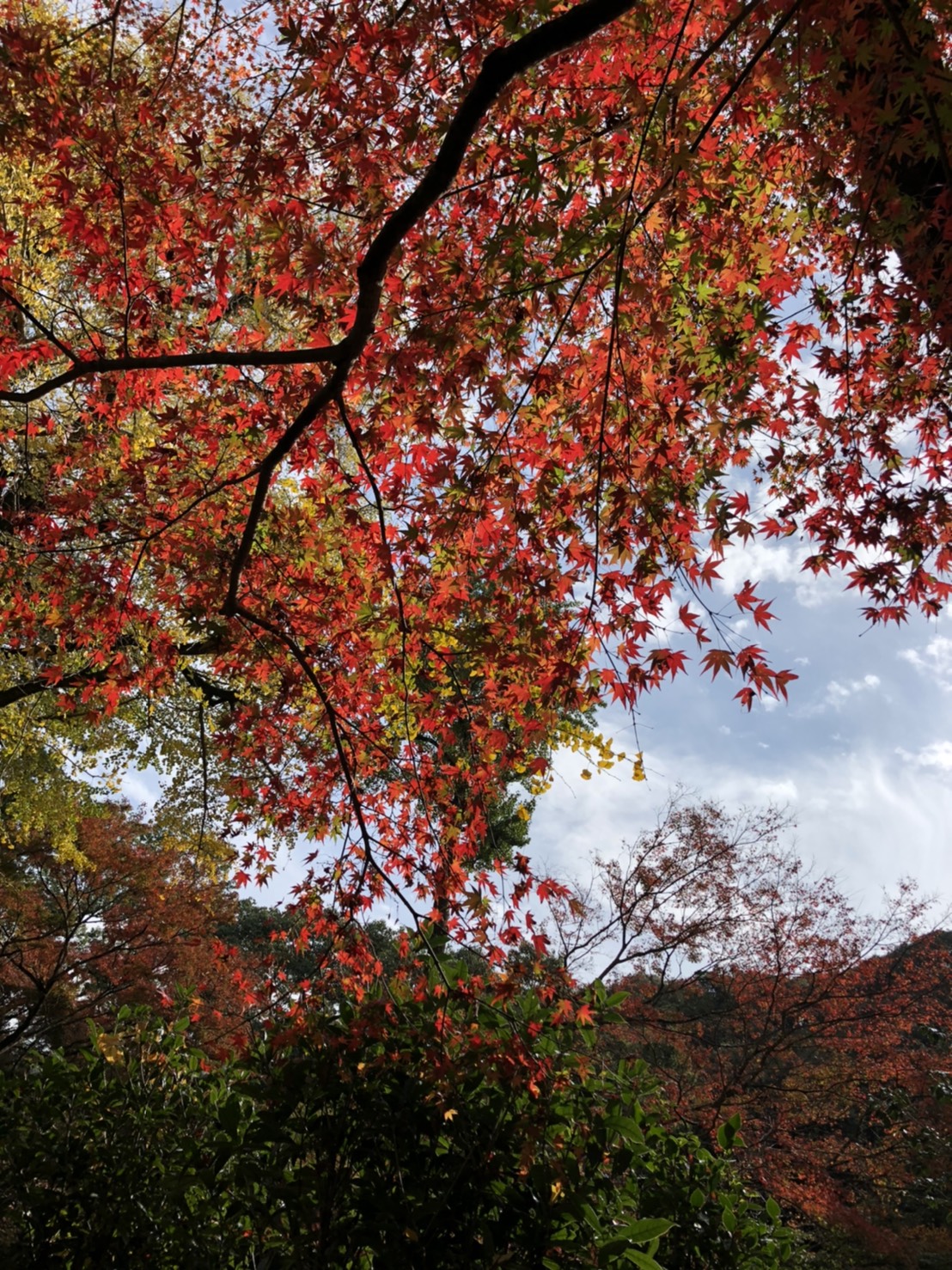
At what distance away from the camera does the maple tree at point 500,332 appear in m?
3.42

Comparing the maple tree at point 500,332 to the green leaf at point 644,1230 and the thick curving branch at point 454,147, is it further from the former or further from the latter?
the green leaf at point 644,1230

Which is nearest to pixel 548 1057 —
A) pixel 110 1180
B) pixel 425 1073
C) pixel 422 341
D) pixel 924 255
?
pixel 425 1073

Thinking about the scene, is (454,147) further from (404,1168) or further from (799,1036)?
(799,1036)

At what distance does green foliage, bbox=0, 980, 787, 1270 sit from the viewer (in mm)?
2574

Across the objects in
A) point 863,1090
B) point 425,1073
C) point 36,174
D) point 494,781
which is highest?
point 36,174

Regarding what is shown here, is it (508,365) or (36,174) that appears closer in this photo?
(508,365)

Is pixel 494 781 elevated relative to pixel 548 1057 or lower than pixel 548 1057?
elevated

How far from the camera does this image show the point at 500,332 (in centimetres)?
388

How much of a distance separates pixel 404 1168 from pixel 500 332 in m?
3.50

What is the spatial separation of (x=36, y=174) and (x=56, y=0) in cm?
491

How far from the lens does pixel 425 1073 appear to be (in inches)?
112

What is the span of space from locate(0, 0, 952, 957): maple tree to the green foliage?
680mm

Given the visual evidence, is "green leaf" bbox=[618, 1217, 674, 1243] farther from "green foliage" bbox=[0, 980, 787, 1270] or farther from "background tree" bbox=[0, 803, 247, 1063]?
"background tree" bbox=[0, 803, 247, 1063]

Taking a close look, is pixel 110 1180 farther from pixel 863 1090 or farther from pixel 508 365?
pixel 863 1090
